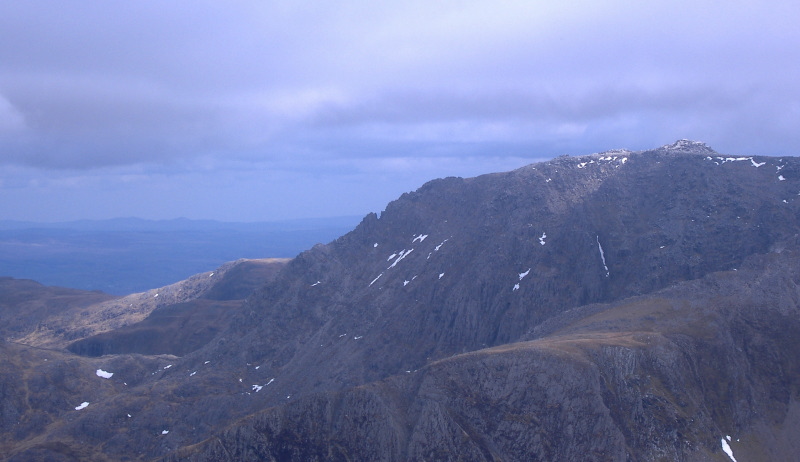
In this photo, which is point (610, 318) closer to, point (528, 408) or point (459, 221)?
point (528, 408)

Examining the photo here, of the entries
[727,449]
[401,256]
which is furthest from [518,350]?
[401,256]

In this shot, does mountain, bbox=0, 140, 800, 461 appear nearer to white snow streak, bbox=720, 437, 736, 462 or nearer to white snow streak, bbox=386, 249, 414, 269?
white snow streak, bbox=720, 437, 736, 462

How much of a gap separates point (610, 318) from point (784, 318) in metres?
27.8

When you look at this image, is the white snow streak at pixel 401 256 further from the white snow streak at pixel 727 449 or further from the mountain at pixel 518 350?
the white snow streak at pixel 727 449

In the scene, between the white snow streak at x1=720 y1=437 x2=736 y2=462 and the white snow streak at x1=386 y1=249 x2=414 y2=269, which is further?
the white snow streak at x1=386 y1=249 x2=414 y2=269

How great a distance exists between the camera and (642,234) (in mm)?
164875

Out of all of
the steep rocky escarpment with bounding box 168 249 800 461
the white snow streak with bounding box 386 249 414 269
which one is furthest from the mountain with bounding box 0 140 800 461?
the white snow streak with bounding box 386 249 414 269

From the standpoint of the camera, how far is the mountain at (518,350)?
91.1m

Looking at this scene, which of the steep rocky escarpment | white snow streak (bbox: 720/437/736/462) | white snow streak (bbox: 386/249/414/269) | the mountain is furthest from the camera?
white snow streak (bbox: 386/249/414/269)

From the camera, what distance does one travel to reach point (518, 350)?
97.2m

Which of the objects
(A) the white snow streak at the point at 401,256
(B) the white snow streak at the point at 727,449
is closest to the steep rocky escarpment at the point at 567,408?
(B) the white snow streak at the point at 727,449

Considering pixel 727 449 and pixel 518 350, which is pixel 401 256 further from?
pixel 727 449

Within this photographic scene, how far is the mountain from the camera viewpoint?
299 feet

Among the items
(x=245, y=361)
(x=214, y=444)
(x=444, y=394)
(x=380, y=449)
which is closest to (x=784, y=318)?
(x=444, y=394)
